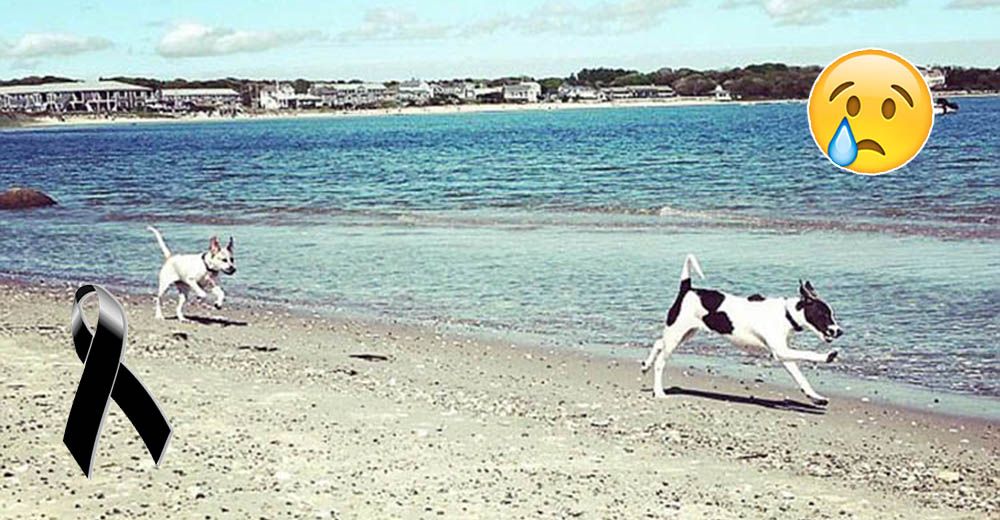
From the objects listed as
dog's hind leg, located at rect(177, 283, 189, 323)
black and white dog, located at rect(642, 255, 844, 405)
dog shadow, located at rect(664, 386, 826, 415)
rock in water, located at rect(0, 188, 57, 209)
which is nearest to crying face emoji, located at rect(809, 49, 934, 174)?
black and white dog, located at rect(642, 255, 844, 405)

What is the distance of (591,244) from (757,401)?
10.4 m

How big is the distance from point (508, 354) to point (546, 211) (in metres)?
16.5

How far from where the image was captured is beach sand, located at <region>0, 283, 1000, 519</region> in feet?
21.7

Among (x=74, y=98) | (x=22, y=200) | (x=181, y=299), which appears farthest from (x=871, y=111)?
(x=74, y=98)

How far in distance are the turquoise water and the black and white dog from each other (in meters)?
2.91

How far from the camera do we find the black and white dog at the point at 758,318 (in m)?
6.48

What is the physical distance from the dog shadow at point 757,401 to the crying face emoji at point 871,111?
4.66 m

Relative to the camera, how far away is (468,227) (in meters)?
24.1

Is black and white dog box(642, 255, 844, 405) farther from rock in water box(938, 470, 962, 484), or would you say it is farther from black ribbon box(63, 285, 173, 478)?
black ribbon box(63, 285, 173, 478)

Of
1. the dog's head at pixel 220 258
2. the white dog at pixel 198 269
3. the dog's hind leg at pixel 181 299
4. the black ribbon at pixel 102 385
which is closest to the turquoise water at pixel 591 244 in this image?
the dog's hind leg at pixel 181 299

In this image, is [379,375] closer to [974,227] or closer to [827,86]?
[827,86]

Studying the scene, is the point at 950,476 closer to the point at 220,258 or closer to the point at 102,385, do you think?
the point at 102,385

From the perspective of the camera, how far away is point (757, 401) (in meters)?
8.90

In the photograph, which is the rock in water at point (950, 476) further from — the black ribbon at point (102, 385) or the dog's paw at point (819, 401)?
the black ribbon at point (102, 385)
